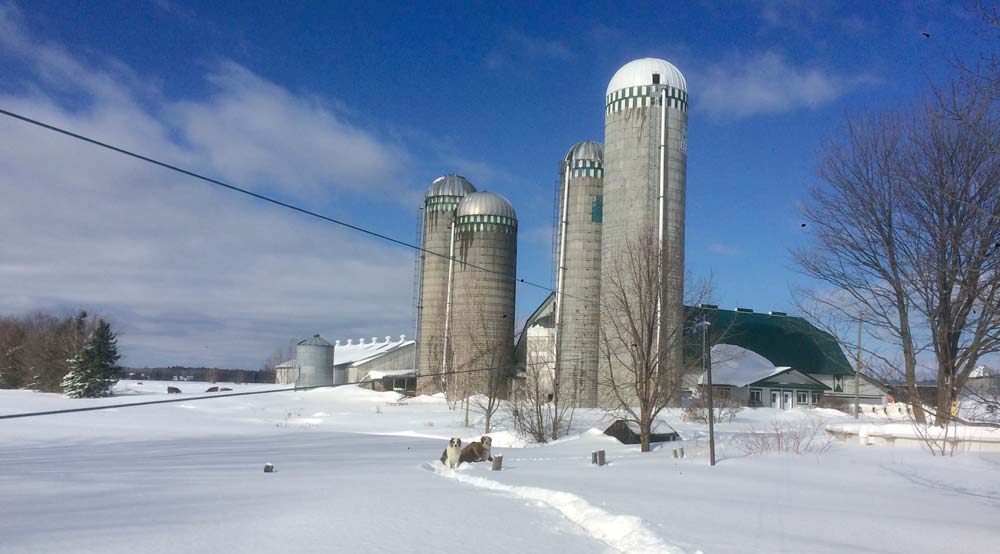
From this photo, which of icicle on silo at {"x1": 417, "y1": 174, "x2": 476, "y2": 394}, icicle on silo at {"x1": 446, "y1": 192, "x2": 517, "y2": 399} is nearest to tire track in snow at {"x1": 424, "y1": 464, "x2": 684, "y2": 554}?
icicle on silo at {"x1": 446, "y1": 192, "x2": 517, "y2": 399}

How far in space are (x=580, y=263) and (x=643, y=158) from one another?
9700mm

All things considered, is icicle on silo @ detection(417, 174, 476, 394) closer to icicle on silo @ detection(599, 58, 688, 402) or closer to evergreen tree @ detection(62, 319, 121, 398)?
icicle on silo @ detection(599, 58, 688, 402)

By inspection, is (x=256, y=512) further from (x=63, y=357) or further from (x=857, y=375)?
(x=63, y=357)

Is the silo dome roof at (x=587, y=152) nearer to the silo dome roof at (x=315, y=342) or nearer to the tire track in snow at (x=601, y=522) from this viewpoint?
the silo dome roof at (x=315, y=342)

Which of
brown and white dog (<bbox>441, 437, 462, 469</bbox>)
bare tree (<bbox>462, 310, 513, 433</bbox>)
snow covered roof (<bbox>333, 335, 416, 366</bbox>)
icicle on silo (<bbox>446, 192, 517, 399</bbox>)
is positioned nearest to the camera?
brown and white dog (<bbox>441, 437, 462, 469</bbox>)

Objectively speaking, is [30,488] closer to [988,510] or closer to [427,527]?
[427,527]

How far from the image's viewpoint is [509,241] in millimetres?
62188

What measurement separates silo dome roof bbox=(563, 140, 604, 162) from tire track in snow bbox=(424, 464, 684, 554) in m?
41.3

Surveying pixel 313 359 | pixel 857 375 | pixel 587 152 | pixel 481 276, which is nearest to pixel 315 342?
pixel 313 359

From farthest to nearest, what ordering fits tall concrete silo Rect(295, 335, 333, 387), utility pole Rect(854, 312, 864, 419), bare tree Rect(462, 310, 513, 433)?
1. tall concrete silo Rect(295, 335, 333, 387)
2. bare tree Rect(462, 310, 513, 433)
3. utility pole Rect(854, 312, 864, 419)

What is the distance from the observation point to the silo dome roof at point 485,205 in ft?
202

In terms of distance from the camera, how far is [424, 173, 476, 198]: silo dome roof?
66688mm

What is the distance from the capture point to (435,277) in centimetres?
6475

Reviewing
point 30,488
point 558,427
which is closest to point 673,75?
point 558,427
